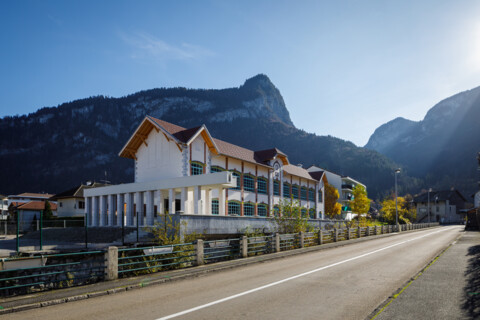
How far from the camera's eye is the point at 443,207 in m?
107

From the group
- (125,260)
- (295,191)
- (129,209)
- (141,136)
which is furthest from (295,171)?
(125,260)

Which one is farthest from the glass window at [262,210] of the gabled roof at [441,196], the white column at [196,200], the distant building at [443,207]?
the gabled roof at [441,196]

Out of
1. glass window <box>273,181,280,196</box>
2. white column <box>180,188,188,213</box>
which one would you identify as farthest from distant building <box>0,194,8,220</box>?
white column <box>180,188,188,213</box>

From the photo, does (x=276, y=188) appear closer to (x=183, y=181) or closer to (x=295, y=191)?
(x=295, y=191)

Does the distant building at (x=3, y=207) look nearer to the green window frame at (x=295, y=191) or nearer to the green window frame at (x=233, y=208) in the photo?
the green window frame at (x=233, y=208)

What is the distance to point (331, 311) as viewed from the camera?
7.86 meters

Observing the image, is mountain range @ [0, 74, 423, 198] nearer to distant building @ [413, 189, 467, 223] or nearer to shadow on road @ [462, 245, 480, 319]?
distant building @ [413, 189, 467, 223]

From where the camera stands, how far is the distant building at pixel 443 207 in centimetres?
10588

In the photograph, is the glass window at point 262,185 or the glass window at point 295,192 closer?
the glass window at point 262,185

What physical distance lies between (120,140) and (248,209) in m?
135

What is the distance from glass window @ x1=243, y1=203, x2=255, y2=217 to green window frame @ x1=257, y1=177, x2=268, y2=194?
265 centimetres

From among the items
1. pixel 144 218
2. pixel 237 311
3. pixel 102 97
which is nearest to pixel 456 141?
pixel 102 97

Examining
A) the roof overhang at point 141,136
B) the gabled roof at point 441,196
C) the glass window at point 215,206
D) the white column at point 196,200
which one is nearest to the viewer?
the white column at point 196,200

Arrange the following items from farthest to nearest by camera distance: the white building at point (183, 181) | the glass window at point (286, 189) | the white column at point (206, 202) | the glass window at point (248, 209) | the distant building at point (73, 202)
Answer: the distant building at point (73, 202) → the glass window at point (286, 189) → the glass window at point (248, 209) → the white column at point (206, 202) → the white building at point (183, 181)
